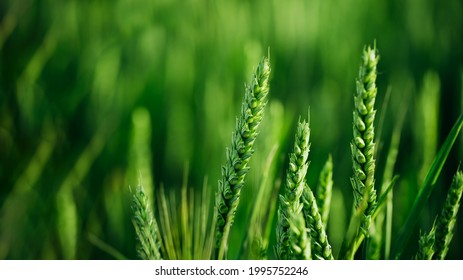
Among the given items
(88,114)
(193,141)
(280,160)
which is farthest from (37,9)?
(280,160)

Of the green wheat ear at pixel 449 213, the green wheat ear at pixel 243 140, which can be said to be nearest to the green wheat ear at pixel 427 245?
the green wheat ear at pixel 449 213

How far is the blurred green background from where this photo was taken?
546mm

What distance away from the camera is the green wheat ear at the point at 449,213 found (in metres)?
0.34

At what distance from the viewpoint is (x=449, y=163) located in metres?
0.60

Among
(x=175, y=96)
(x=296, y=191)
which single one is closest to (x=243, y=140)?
(x=296, y=191)

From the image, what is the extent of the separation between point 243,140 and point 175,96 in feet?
1.51

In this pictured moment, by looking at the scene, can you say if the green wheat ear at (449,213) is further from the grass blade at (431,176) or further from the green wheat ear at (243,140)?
the green wheat ear at (243,140)

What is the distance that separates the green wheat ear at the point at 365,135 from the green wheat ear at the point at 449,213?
57mm

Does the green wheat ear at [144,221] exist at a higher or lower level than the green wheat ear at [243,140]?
lower

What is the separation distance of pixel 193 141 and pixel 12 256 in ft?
0.80

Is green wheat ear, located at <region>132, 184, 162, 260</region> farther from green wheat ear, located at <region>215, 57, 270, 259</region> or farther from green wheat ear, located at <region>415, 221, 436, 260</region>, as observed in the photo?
green wheat ear, located at <region>415, 221, 436, 260</region>

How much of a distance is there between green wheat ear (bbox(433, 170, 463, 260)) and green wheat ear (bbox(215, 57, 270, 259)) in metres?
0.13

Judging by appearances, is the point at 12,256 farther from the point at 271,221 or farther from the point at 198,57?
the point at 198,57

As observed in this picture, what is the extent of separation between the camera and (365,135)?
298 millimetres
